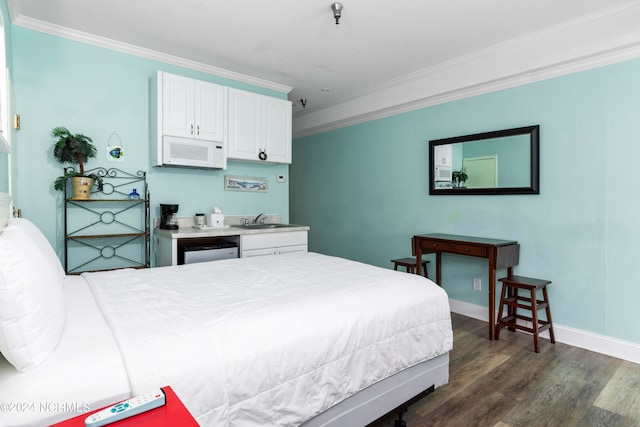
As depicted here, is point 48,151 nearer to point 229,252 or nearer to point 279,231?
point 229,252

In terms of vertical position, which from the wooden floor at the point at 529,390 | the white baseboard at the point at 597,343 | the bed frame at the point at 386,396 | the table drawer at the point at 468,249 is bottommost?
the wooden floor at the point at 529,390

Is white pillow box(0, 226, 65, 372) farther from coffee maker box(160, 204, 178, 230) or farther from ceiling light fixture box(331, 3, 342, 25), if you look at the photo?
ceiling light fixture box(331, 3, 342, 25)

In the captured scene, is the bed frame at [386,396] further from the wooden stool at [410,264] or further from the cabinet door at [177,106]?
the cabinet door at [177,106]

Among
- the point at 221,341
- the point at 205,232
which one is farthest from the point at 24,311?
the point at 205,232

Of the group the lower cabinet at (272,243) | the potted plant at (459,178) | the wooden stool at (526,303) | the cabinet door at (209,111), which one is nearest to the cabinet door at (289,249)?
the lower cabinet at (272,243)

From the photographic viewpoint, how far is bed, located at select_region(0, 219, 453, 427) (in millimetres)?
950

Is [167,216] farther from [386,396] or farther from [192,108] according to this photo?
[386,396]

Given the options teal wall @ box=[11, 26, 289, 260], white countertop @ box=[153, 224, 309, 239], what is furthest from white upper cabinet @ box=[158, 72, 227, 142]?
white countertop @ box=[153, 224, 309, 239]

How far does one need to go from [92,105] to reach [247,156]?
59.5 inches

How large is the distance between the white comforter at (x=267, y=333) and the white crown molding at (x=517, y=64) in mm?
2418

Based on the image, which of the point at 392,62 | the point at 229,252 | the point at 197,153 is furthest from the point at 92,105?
the point at 392,62

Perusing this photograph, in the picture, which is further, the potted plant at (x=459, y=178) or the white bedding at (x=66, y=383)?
the potted plant at (x=459, y=178)

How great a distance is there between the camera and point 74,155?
292cm

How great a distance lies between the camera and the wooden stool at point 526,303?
2793mm
